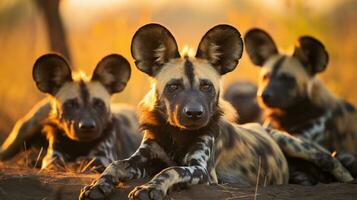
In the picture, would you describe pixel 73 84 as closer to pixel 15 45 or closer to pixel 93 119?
pixel 93 119

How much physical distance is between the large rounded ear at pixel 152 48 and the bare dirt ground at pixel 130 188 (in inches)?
28.5

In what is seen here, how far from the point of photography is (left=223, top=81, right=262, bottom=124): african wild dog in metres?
8.66

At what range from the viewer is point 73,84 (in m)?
5.95

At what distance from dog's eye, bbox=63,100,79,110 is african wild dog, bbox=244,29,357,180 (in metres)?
1.64

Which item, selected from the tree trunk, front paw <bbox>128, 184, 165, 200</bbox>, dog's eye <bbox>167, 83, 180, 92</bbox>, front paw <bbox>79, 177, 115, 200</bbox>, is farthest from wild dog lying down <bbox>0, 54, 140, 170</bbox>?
the tree trunk

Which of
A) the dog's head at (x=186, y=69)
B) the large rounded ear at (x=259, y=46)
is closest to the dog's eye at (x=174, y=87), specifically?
the dog's head at (x=186, y=69)

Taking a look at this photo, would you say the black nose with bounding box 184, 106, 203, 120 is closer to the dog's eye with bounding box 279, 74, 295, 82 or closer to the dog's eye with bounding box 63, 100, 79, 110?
the dog's eye with bounding box 63, 100, 79, 110

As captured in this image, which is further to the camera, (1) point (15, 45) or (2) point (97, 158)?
(1) point (15, 45)

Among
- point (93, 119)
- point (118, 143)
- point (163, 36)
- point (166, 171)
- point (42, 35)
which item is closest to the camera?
point (166, 171)

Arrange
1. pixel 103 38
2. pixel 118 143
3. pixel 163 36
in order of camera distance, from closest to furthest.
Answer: pixel 163 36 → pixel 118 143 → pixel 103 38

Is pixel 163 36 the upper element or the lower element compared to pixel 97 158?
upper

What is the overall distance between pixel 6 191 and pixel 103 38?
619 cm

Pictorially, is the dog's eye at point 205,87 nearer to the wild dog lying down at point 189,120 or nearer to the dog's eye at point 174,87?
the wild dog lying down at point 189,120

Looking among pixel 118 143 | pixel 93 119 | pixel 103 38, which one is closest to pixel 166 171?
pixel 93 119
